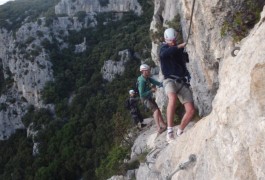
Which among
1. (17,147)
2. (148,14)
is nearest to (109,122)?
(17,147)

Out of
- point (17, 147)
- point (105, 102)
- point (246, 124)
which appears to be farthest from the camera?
point (17, 147)

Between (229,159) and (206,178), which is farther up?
(229,159)

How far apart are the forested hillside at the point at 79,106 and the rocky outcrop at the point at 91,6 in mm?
2288

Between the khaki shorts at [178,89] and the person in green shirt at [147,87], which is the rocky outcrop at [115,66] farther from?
the khaki shorts at [178,89]

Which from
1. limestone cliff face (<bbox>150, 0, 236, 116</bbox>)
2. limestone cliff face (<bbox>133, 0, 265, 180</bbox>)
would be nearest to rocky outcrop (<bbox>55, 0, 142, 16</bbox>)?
limestone cliff face (<bbox>150, 0, 236, 116</bbox>)

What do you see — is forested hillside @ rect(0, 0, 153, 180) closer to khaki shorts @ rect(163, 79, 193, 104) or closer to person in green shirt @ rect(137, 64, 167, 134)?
person in green shirt @ rect(137, 64, 167, 134)

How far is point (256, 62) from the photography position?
4.79m

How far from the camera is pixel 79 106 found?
66.8m

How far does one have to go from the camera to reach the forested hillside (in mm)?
56438

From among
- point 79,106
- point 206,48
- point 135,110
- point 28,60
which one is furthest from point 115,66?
point 206,48

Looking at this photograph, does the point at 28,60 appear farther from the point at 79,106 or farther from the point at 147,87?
the point at 147,87

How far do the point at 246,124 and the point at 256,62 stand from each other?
0.85 metres

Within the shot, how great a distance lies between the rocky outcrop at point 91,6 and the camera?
89062 mm

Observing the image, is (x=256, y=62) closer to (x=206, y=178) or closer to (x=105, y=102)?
(x=206, y=178)
